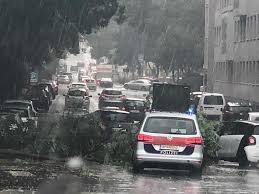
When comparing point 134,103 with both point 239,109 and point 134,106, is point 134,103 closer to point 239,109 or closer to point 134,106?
point 134,106

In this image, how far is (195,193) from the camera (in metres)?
13.6

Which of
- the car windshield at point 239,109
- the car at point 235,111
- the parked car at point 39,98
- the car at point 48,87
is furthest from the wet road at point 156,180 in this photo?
the car at point 48,87

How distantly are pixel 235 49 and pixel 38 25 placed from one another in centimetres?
3476

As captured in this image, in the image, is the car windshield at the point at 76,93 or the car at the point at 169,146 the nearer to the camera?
the car at the point at 169,146

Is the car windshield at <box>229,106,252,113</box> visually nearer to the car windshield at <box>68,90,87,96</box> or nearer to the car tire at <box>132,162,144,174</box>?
the car windshield at <box>68,90,87,96</box>

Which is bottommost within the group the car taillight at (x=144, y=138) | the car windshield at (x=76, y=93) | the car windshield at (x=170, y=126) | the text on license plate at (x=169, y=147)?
the car windshield at (x=76, y=93)

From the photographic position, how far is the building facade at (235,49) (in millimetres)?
60625

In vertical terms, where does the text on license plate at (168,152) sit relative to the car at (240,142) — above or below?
above

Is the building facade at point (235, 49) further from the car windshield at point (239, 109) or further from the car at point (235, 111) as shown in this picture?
the car windshield at point (239, 109)

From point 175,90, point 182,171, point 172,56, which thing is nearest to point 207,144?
point 182,171

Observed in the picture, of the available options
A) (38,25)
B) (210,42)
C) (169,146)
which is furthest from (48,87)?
(169,146)

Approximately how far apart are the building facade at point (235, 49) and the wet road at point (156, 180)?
40.6 m

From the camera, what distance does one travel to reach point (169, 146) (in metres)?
16.4

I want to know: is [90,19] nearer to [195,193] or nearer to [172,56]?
[195,193]
